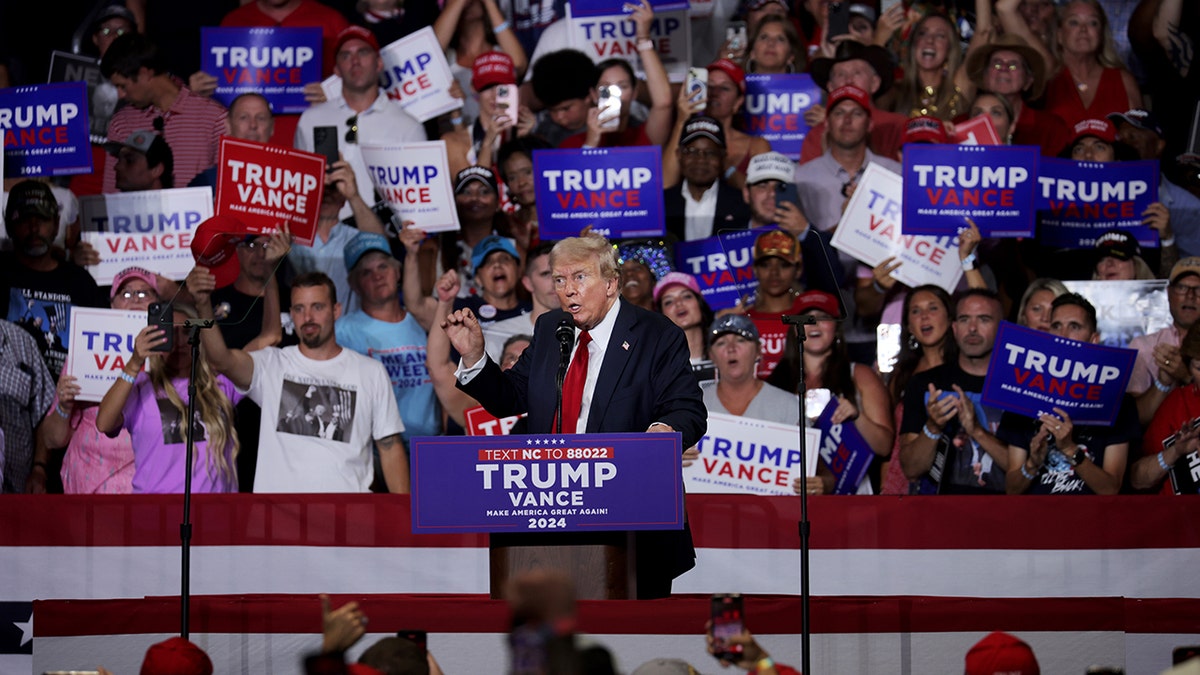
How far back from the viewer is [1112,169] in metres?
8.65

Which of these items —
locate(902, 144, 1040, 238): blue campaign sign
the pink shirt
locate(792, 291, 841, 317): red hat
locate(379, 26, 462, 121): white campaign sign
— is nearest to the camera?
the pink shirt

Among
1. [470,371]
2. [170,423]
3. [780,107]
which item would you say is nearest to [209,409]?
[170,423]

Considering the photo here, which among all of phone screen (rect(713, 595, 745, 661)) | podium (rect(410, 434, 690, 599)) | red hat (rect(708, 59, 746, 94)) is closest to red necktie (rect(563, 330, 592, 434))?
podium (rect(410, 434, 690, 599))

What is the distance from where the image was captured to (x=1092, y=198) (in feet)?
28.6

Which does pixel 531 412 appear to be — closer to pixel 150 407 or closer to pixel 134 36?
pixel 150 407

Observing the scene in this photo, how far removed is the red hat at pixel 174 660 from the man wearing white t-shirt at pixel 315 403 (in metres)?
3.50

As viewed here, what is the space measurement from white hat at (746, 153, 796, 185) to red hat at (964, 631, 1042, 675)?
513 cm

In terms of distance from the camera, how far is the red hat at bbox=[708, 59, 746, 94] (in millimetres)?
9508

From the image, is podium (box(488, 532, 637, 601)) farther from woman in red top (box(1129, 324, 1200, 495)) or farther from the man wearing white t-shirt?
woman in red top (box(1129, 324, 1200, 495))

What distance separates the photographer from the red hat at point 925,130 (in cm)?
880

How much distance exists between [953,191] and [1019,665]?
493 cm

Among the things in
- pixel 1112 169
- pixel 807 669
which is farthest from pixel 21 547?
pixel 1112 169

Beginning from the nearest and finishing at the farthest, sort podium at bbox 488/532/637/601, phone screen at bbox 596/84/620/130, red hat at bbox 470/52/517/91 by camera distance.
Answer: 1. podium at bbox 488/532/637/601
2. phone screen at bbox 596/84/620/130
3. red hat at bbox 470/52/517/91

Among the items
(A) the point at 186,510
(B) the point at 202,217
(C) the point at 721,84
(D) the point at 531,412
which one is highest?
(C) the point at 721,84
